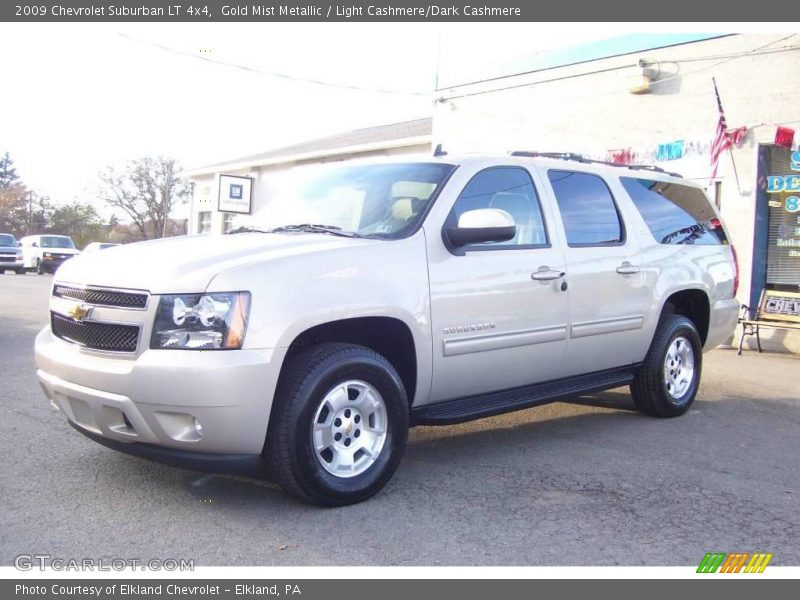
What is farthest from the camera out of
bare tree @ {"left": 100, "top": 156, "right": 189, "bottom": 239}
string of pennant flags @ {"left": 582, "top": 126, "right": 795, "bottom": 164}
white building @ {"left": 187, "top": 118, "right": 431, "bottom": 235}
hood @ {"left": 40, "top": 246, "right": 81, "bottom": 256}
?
bare tree @ {"left": 100, "top": 156, "right": 189, "bottom": 239}

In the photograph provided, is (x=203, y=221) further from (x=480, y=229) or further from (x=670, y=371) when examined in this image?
(x=480, y=229)

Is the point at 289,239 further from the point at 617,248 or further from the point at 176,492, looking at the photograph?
the point at 617,248

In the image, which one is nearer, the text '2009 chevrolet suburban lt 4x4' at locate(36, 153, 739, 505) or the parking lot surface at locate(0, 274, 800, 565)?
the parking lot surface at locate(0, 274, 800, 565)

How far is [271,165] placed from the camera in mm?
26094

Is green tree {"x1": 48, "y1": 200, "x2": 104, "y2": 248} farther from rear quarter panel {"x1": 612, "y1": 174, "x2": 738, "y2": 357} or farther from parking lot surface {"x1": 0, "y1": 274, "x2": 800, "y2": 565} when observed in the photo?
rear quarter panel {"x1": 612, "y1": 174, "x2": 738, "y2": 357}

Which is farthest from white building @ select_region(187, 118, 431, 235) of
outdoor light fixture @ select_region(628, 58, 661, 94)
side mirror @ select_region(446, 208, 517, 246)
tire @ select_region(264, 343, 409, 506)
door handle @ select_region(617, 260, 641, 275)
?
tire @ select_region(264, 343, 409, 506)

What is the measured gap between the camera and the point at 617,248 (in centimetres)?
558

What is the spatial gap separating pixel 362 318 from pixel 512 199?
1549 mm

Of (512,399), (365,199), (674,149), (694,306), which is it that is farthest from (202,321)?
(674,149)

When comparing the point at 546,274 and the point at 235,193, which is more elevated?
the point at 235,193

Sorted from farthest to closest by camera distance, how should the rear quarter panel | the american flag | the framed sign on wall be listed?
the framed sign on wall → the american flag → the rear quarter panel

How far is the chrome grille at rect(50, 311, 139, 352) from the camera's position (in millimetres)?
3619

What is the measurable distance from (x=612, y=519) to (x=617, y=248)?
2362 millimetres

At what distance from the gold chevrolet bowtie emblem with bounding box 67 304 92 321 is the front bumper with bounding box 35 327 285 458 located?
9.0 inches
